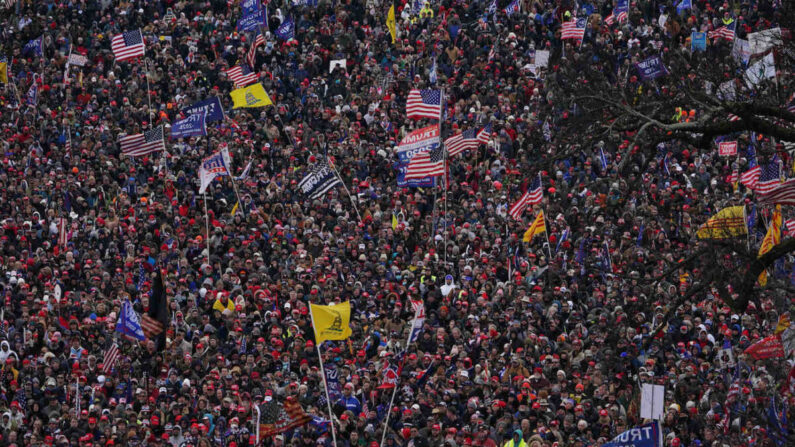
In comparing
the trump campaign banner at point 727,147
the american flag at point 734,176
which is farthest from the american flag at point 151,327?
the trump campaign banner at point 727,147

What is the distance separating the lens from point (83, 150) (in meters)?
41.5

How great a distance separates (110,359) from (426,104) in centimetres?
974

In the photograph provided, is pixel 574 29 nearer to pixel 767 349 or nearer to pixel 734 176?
pixel 734 176

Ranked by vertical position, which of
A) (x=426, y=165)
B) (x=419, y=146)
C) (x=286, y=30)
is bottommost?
(x=426, y=165)

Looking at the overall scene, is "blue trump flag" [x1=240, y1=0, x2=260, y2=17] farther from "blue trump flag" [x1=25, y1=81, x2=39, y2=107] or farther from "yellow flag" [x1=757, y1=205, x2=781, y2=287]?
"yellow flag" [x1=757, y1=205, x2=781, y2=287]

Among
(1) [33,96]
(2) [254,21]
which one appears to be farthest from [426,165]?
(1) [33,96]

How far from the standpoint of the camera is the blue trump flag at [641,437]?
24.5 meters

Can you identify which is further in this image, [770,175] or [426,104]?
[426,104]

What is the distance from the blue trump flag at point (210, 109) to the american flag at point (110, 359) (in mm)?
9680

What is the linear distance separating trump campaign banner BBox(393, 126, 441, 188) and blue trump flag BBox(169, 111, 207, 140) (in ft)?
16.8

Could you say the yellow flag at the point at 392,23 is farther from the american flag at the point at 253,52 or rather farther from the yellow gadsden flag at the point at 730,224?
the yellow gadsden flag at the point at 730,224

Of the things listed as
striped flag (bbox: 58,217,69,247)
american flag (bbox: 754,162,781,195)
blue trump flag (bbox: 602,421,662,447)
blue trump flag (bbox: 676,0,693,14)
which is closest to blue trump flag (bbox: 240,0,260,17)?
blue trump flag (bbox: 676,0,693,14)

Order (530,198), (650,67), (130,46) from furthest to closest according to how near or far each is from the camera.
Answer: (130,46), (650,67), (530,198)

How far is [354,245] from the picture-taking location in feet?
115
